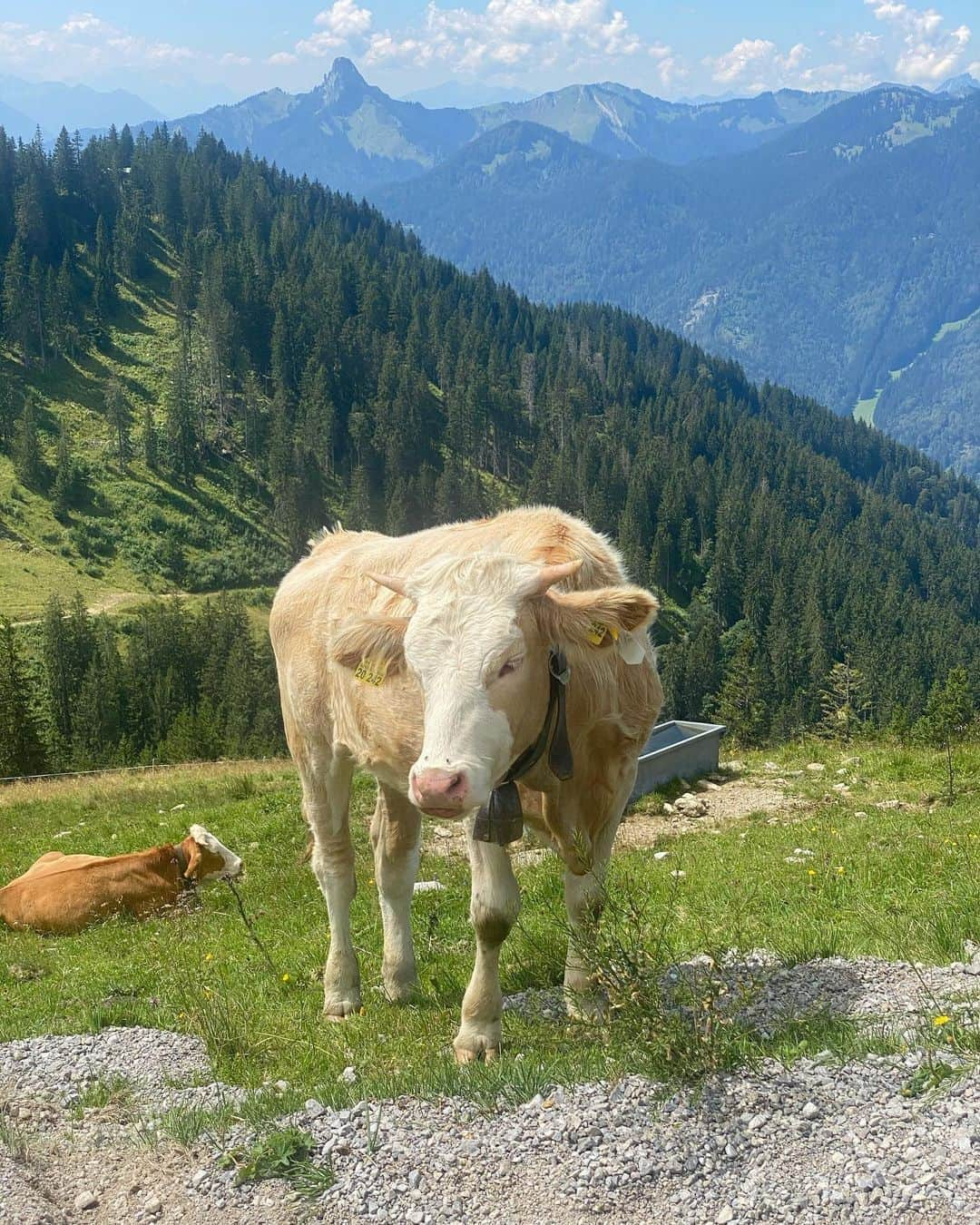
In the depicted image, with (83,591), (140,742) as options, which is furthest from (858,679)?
(83,591)

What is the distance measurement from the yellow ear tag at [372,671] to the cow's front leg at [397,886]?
225 cm

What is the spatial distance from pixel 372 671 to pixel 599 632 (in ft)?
4.40

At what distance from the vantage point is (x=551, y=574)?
17.3 feet

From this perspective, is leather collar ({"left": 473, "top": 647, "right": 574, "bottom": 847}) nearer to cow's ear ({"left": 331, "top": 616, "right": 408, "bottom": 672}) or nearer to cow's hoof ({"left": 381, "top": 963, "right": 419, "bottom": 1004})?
cow's ear ({"left": 331, "top": 616, "right": 408, "bottom": 672})

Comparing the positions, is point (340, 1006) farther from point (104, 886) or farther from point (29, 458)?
point (29, 458)

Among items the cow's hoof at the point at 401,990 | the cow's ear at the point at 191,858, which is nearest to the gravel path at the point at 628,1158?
the cow's hoof at the point at 401,990

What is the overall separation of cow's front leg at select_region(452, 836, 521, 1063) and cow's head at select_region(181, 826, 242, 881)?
785cm

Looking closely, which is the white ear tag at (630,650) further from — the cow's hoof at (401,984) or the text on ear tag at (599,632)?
the cow's hoof at (401,984)

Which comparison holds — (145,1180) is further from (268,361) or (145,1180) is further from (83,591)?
(268,361)

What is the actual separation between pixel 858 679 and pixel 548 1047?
122 meters

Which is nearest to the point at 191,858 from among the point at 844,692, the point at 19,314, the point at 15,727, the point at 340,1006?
the point at 340,1006

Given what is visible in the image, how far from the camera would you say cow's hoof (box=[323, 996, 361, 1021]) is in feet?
25.2

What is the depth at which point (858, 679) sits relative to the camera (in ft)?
390

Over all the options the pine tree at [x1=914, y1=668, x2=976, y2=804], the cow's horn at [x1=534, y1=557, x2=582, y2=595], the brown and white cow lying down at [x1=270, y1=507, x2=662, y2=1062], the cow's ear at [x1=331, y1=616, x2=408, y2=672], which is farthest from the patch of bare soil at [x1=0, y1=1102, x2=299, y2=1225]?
the pine tree at [x1=914, y1=668, x2=976, y2=804]
